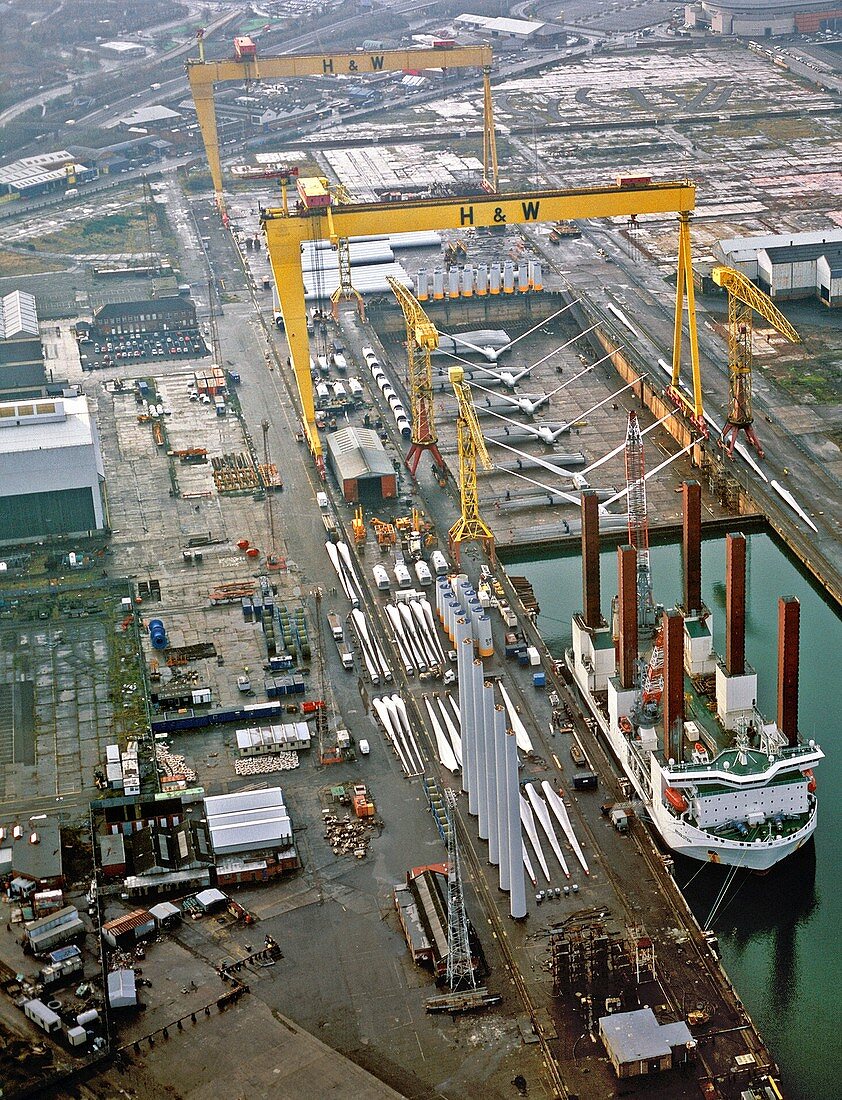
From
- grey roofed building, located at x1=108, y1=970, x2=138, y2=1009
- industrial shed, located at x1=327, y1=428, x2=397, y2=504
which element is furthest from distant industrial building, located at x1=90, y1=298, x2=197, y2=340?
grey roofed building, located at x1=108, y1=970, x2=138, y2=1009

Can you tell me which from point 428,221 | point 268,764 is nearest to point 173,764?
point 268,764

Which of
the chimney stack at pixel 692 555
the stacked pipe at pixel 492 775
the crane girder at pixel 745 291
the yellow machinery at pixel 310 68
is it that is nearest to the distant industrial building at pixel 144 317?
the yellow machinery at pixel 310 68

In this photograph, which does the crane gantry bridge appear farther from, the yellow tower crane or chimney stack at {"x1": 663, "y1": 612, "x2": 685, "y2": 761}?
chimney stack at {"x1": 663, "y1": 612, "x2": 685, "y2": 761}

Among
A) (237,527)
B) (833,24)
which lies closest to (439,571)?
(237,527)

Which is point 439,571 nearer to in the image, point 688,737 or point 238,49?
point 688,737

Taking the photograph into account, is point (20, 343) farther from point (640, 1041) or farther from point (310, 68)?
point (640, 1041)

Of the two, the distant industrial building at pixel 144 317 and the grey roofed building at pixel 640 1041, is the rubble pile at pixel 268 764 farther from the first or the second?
the distant industrial building at pixel 144 317
